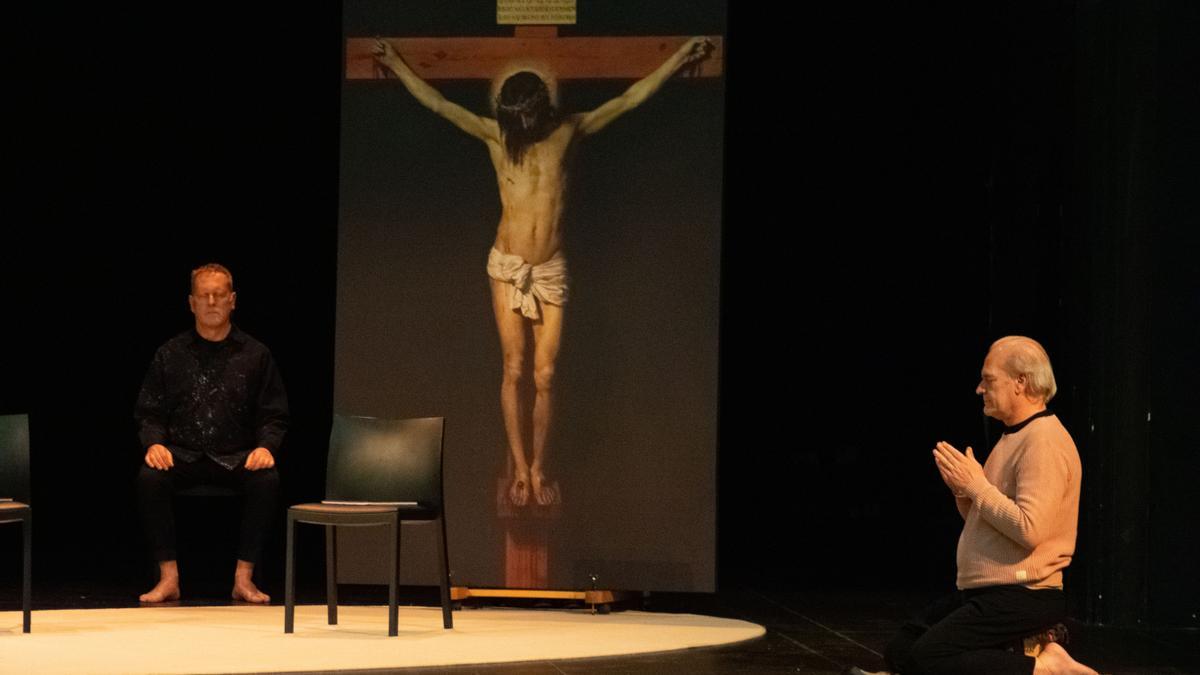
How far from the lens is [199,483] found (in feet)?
21.7

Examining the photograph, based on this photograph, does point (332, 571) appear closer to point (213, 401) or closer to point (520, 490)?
point (520, 490)

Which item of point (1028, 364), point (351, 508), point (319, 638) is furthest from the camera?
point (351, 508)

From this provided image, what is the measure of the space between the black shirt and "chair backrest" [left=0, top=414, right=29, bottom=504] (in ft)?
3.25

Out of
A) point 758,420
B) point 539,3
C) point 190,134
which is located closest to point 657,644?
point 539,3

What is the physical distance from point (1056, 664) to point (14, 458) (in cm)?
337

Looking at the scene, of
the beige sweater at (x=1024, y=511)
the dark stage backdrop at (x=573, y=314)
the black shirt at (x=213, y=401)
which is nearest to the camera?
the beige sweater at (x=1024, y=511)

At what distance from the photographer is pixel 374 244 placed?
621cm

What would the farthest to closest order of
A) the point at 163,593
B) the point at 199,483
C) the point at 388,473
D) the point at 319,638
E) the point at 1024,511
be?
1. the point at 199,483
2. the point at 163,593
3. the point at 388,473
4. the point at 319,638
5. the point at 1024,511

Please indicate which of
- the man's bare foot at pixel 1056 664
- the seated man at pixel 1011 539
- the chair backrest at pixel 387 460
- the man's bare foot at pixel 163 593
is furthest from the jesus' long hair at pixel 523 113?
the man's bare foot at pixel 1056 664

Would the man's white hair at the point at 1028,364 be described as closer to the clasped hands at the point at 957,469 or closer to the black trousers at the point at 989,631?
the clasped hands at the point at 957,469

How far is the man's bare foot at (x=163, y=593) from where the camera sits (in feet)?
20.5

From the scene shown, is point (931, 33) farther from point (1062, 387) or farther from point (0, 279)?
point (0, 279)

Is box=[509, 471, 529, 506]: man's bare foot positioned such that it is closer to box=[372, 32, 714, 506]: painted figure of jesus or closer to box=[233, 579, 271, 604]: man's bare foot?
box=[372, 32, 714, 506]: painted figure of jesus

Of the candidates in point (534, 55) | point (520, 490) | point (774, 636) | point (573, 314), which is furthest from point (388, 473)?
point (534, 55)
